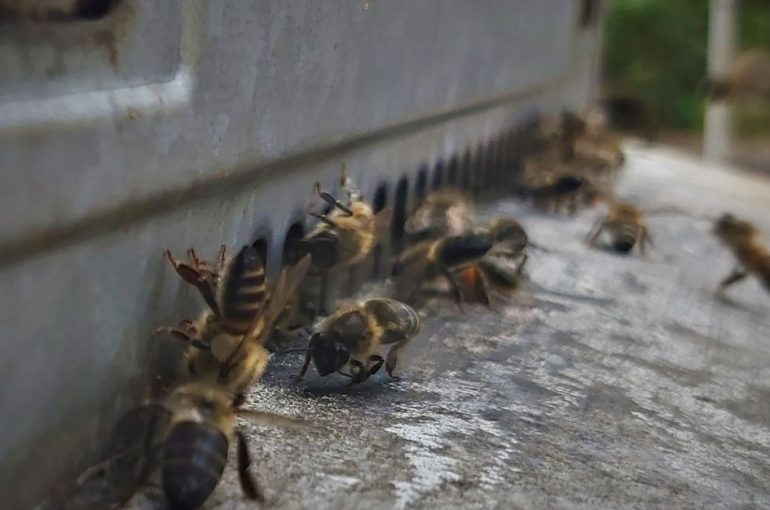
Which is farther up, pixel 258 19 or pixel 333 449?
pixel 258 19

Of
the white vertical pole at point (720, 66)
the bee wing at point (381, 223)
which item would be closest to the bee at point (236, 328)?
the bee wing at point (381, 223)

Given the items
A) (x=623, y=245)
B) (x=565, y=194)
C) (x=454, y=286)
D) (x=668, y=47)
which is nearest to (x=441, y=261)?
(x=454, y=286)

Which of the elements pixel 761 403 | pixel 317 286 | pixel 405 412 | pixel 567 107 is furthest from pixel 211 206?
pixel 567 107

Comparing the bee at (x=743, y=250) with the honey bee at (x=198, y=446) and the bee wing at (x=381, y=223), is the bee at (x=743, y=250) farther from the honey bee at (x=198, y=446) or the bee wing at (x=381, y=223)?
the honey bee at (x=198, y=446)

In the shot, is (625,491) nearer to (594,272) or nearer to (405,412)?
(405,412)

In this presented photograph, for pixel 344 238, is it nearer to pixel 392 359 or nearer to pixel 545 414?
pixel 392 359

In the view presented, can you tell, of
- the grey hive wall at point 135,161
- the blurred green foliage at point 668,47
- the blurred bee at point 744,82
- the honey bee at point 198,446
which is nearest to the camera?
the grey hive wall at point 135,161
